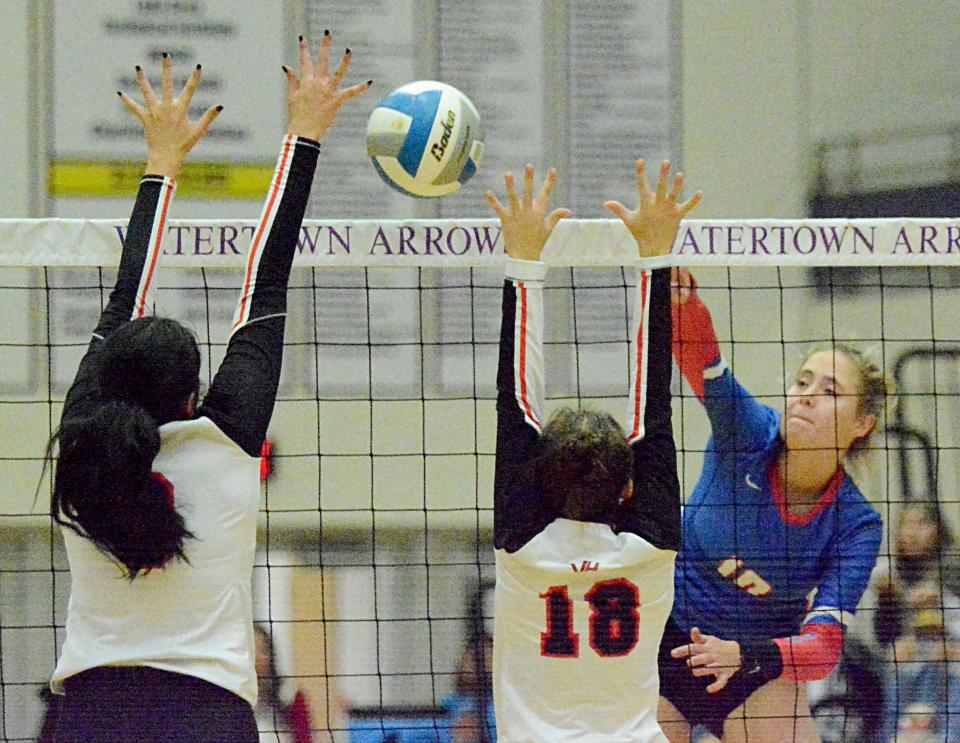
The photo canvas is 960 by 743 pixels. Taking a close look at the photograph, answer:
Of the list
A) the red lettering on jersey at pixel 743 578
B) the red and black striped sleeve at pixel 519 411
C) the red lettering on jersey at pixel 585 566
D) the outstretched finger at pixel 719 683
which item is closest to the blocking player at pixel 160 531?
the red and black striped sleeve at pixel 519 411

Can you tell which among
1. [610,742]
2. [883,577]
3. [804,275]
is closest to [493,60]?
[804,275]

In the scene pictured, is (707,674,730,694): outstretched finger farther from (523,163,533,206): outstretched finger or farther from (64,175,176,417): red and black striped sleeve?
(64,175,176,417): red and black striped sleeve

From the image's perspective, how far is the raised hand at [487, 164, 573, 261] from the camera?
297 centimetres

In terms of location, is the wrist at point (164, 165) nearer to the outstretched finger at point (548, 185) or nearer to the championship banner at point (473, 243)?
Answer: the outstretched finger at point (548, 185)

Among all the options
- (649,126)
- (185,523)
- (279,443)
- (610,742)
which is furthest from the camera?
(649,126)

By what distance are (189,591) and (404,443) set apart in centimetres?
448

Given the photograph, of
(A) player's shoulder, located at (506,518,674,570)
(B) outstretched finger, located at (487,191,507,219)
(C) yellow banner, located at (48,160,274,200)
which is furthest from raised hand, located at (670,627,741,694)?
(C) yellow banner, located at (48,160,274,200)

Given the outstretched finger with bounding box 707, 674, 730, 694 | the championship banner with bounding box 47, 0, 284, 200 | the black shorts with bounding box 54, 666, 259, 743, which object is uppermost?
the championship banner with bounding box 47, 0, 284, 200

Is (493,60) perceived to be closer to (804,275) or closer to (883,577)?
(804,275)

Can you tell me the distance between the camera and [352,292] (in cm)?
700

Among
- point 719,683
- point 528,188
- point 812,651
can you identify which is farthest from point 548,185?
point 812,651

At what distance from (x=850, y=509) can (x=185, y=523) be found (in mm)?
2843

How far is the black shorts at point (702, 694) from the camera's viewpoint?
4.31m

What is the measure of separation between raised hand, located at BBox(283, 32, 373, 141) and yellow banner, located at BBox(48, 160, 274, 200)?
13.9ft
